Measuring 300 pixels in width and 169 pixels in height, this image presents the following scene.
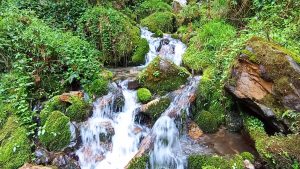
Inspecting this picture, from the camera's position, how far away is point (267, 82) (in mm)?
5648

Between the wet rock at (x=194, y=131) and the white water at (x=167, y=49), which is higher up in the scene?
the white water at (x=167, y=49)

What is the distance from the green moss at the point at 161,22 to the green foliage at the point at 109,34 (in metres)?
2.22

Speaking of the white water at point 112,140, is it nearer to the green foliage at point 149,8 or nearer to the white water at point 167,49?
the white water at point 167,49

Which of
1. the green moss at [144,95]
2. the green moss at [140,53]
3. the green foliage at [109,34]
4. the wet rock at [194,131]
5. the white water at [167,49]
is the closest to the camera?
the wet rock at [194,131]

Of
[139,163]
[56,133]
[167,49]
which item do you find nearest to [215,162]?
[139,163]

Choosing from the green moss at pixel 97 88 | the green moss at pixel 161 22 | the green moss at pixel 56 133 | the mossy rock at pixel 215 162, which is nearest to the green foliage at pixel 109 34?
the green moss at pixel 97 88

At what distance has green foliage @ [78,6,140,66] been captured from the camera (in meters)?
9.36

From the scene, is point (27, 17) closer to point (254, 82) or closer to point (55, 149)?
point (55, 149)

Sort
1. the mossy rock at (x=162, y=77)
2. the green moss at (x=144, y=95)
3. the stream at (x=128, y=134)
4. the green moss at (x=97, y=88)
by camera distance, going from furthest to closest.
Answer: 1. the mossy rock at (x=162, y=77)
2. the green moss at (x=97, y=88)
3. the green moss at (x=144, y=95)
4. the stream at (x=128, y=134)

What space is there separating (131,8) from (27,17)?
563 centimetres

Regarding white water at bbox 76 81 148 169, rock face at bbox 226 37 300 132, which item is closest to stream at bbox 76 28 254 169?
white water at bbox 76 81 148 169

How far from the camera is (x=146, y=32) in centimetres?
1130

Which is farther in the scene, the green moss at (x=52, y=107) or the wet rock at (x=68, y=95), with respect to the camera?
the wet rock at (x=68, y=95)

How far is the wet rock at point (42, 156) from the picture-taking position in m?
5.86
